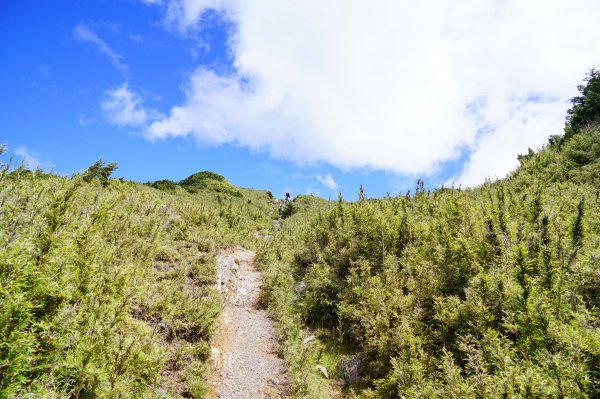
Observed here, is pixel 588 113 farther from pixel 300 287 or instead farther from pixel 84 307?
pixel 84 307

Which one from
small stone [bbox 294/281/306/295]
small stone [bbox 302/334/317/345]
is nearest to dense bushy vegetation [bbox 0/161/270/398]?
small stone [bbox 302/334/317/345]

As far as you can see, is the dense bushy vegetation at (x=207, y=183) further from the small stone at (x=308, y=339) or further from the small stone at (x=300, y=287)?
the small stone at (x=308, y=339)

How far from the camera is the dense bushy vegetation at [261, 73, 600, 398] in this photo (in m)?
5.63

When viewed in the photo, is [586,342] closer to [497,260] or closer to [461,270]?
[497,260]

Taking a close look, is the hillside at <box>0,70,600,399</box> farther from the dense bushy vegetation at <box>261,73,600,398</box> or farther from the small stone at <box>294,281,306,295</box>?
the small stone at <box>294,281,306,295</box>

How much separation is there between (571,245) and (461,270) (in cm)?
292

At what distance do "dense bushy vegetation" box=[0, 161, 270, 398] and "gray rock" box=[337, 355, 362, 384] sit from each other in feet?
16.7

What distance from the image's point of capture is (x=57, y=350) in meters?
5.02

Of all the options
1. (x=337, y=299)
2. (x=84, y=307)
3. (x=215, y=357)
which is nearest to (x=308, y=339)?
(x=337, y=299)

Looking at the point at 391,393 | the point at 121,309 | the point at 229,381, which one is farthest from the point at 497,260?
the point at 121,309

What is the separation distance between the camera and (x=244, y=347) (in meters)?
12.0

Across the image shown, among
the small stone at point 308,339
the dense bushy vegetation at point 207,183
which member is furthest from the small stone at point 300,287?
the dense bushy vegetation at point 207,183

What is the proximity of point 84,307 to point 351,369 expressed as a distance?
29.3 ft

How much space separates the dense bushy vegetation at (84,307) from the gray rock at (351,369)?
16.7ft
